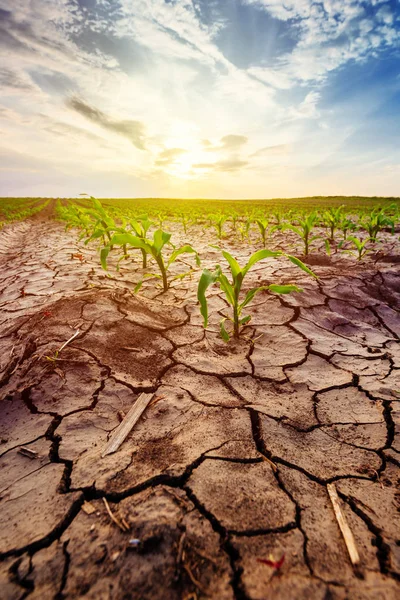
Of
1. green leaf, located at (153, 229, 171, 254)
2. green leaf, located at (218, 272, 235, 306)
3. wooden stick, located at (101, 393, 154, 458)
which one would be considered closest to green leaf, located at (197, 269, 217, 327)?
green leaf, located at (218, 272, 235, 306)

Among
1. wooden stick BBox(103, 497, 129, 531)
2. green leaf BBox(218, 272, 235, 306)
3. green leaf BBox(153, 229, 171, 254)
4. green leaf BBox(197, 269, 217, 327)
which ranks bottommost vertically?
wooden stick BBox(103, 497, 129, 531)

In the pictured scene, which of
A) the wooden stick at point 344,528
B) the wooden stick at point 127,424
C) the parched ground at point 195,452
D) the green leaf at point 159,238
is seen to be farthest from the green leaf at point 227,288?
the wooden stick at point 344,528

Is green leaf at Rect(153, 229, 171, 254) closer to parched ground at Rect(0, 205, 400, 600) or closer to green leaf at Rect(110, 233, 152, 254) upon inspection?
green leaf at Rect(110, 233, 152, 254)

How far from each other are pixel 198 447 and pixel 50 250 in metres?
3.80

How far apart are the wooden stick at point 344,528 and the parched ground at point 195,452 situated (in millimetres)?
14

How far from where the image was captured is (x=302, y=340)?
1.67 m

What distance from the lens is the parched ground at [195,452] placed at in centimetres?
64

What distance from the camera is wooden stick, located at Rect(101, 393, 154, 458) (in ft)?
3.19

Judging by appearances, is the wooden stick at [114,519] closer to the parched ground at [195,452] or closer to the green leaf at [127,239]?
the parched ground at [195,452]

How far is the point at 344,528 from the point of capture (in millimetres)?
736

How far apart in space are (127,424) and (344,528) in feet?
2.44

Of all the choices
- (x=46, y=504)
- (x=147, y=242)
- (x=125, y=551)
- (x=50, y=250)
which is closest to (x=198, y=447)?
(x=125, y=551)

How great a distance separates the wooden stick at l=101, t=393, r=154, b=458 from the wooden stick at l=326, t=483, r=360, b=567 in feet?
2.26

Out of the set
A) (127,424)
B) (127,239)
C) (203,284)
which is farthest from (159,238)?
(127,424)
